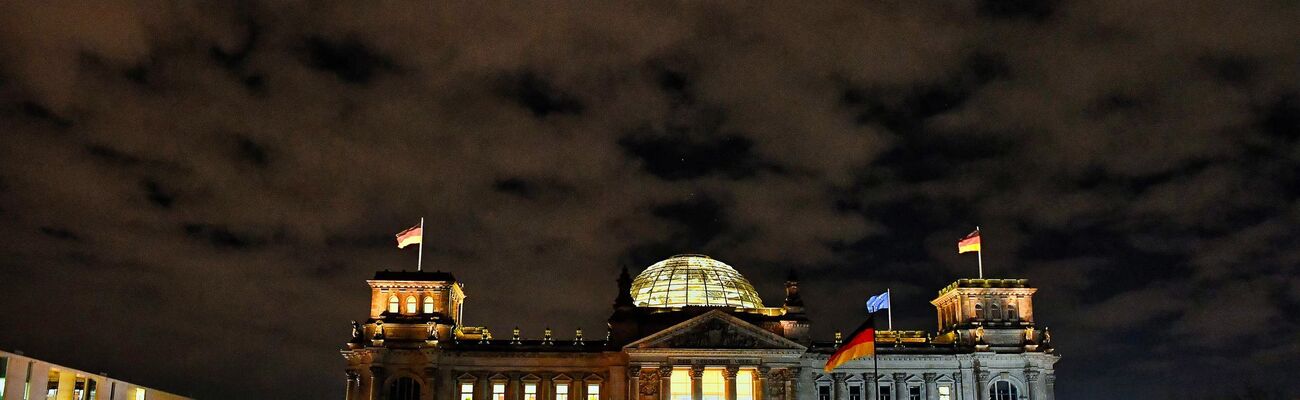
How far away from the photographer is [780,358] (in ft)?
300

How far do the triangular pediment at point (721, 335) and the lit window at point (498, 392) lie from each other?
13175 mm

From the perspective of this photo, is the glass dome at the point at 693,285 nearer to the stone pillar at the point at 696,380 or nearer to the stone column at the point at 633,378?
the stone pillar at the point at 696,380

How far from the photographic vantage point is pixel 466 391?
93.6 metres

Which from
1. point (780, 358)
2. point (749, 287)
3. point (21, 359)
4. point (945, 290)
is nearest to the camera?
point (21, 359)

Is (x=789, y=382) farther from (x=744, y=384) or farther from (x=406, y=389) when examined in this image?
(x=406, y=389)

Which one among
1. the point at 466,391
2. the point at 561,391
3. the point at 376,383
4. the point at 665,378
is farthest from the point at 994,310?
the point at 376,383

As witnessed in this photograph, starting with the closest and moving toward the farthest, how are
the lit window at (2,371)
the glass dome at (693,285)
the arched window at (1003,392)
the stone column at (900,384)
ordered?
the lit window at (2,371) → the arched window at (1003,392) → the stone column at (900,384) → the glass dome at (693,285)

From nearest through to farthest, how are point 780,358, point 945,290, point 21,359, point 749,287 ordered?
point 21,359
point 780,358
point 945,290
point 749,287

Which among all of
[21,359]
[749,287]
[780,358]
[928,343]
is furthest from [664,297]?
[21,359]

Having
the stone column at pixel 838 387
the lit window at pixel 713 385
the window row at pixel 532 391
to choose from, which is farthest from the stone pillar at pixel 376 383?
the stone column at pixel 838 387

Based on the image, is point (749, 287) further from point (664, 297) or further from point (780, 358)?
point (780, 358)

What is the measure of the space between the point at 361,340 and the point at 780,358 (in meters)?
32.8

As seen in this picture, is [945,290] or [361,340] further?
[945,290]

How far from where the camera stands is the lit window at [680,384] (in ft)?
307
